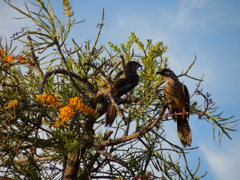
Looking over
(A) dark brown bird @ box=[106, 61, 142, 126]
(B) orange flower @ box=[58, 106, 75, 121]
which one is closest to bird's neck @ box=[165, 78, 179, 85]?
(A) dark brown bird @ box=[106, 61, 142, 126]

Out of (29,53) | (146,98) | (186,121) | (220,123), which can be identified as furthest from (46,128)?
(220,123)

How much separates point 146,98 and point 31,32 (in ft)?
5.65

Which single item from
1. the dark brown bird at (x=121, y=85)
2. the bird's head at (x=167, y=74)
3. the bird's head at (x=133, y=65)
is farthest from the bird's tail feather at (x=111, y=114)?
the bird's head at (x=167, y=74)

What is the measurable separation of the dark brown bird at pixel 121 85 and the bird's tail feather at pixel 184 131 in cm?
76

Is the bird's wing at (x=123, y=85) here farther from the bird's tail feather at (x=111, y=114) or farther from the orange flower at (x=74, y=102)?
the orange flower at (x=74, y=102)

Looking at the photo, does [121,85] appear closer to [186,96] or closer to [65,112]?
[186,96]

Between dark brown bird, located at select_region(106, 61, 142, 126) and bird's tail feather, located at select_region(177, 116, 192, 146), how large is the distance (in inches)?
30.1

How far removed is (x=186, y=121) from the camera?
422 centimetres

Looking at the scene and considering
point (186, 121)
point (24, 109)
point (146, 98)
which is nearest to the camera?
point (24, 109)

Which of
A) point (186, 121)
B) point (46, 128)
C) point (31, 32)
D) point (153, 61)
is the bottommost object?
point (46, 128)

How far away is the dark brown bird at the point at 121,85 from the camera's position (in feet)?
13.1

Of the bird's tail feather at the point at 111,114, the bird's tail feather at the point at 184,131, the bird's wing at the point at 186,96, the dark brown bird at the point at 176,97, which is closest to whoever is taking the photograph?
the bird's tail feather at the point at 111,114

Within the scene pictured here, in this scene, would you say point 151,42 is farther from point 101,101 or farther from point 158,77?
point 101,101

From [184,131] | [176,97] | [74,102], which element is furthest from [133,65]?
[74,102]
